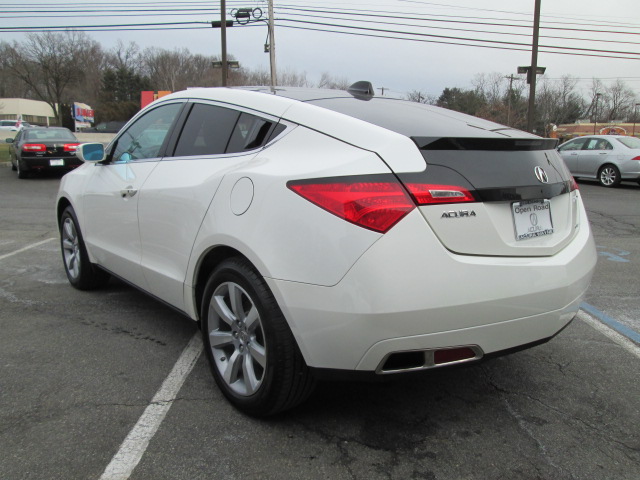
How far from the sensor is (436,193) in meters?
2.08

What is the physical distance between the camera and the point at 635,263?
6008mm

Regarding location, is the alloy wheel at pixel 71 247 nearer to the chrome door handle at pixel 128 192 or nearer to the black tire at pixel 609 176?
the chrome door handle at pixel 128 192

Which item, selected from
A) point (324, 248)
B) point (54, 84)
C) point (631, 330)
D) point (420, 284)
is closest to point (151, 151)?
point (324, 248)

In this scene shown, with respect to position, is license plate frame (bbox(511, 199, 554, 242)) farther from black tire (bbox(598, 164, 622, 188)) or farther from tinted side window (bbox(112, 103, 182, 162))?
black tire (bbox(598, 164, 622, 188))

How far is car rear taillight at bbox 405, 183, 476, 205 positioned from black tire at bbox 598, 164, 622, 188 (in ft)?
49.4

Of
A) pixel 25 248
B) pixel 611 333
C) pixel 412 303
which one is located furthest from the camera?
pixel 25 248

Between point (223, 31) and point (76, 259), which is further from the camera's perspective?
point (223, 31)

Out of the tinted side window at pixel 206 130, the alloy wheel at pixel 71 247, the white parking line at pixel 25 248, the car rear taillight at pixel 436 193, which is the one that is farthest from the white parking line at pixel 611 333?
the white parking line at pixel 25 248

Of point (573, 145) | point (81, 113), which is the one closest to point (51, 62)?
point (81, 113)

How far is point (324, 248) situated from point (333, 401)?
106 centimetres

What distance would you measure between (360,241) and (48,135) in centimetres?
1635

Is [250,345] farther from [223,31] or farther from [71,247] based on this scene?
[223,31]

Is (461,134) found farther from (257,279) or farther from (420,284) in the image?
(257,279)

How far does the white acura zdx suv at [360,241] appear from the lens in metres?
2.03
